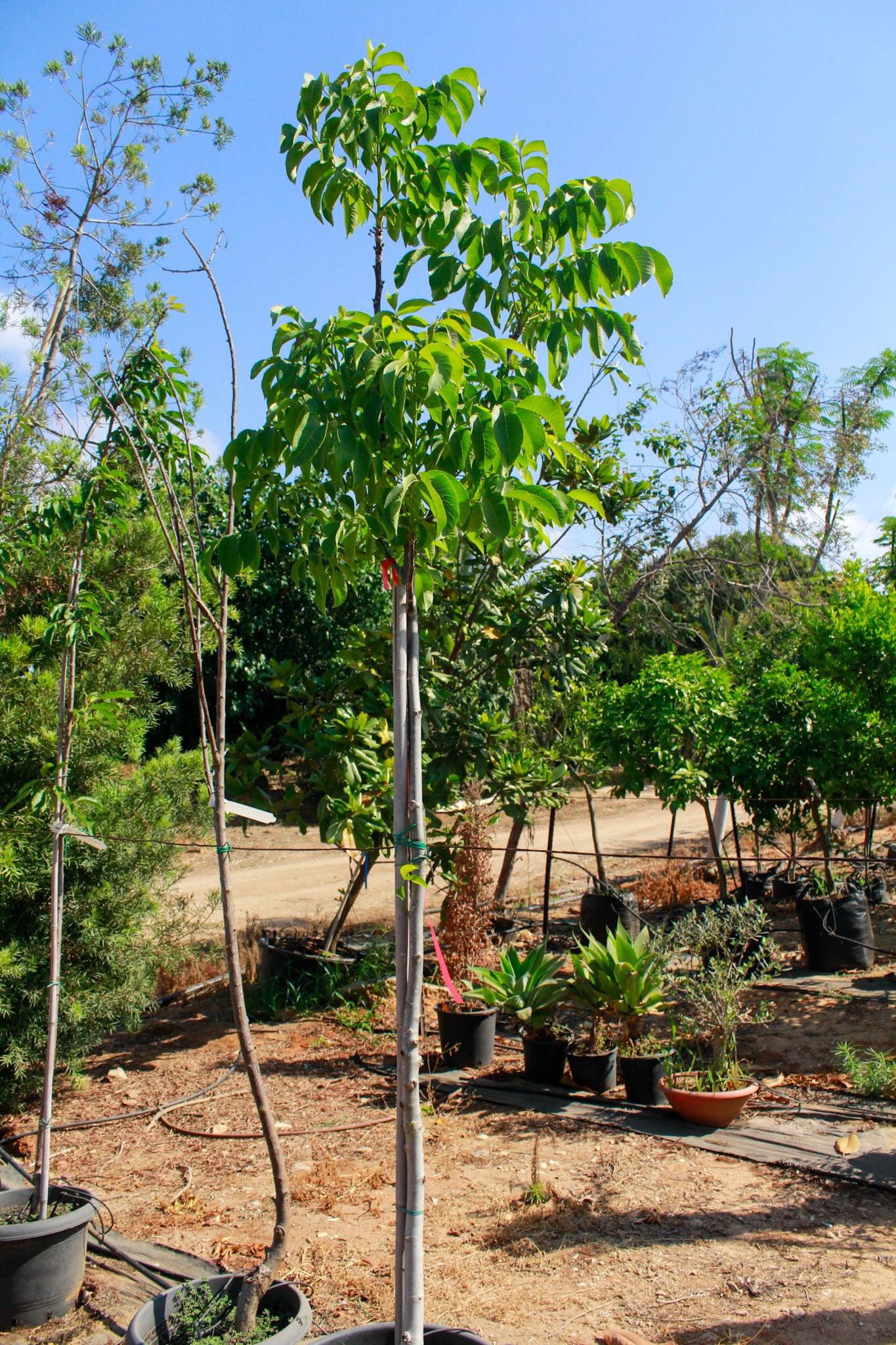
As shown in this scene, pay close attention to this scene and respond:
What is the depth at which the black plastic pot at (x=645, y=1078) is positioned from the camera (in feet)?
16.8

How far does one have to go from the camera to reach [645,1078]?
202 inches

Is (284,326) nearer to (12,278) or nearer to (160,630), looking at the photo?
(160,630)

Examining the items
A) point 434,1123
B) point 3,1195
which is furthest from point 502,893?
point 3,1195

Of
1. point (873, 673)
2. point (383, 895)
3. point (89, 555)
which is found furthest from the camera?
point (383, 895)

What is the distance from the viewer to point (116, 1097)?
224 inches

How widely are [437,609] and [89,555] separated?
2610mm

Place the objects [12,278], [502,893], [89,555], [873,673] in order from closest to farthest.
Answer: [89,555], [873,673], [12,278], [502,893]

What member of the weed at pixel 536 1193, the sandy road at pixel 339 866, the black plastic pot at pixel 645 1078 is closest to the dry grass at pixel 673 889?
the sandy road at pixel 339 866

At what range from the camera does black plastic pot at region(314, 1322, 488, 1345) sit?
7.52 ft

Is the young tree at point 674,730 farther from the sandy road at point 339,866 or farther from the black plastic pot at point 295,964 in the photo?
the black plastic pot at point 295,964

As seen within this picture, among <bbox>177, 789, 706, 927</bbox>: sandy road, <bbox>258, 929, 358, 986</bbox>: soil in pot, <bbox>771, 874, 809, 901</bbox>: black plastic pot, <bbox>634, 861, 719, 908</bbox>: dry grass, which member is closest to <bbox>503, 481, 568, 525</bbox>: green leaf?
<bbox>177, 789, 706, 927</bbox>: sandy road

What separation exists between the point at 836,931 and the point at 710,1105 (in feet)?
11.3

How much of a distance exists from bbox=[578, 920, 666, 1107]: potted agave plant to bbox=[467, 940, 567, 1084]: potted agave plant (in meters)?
0.32

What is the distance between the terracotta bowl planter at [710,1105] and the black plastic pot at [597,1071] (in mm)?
557
